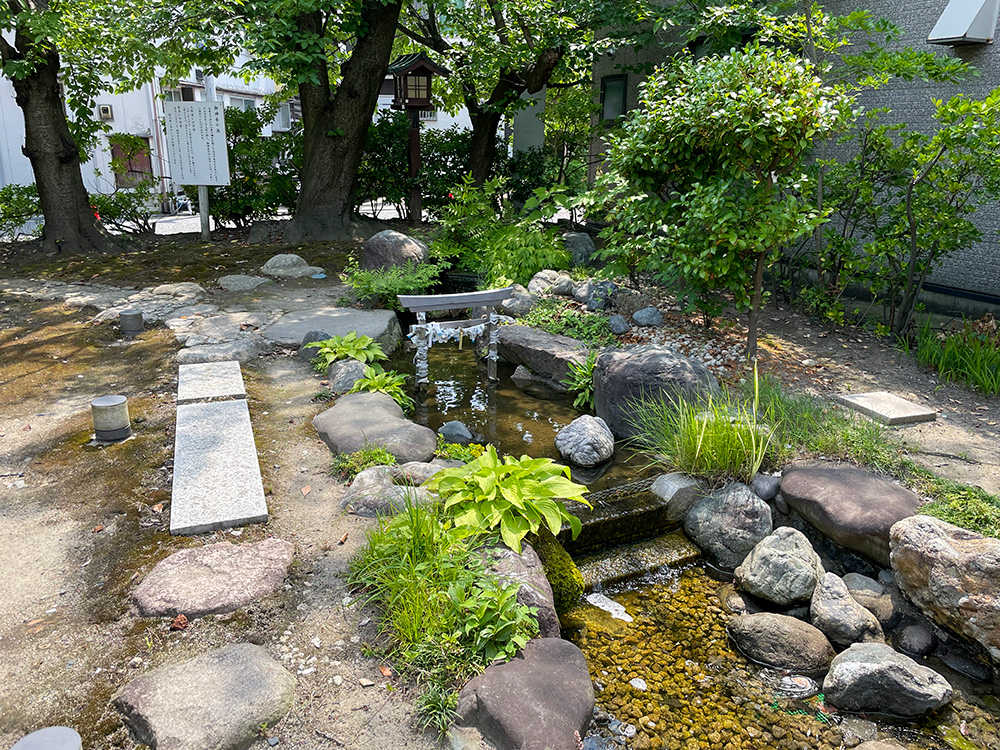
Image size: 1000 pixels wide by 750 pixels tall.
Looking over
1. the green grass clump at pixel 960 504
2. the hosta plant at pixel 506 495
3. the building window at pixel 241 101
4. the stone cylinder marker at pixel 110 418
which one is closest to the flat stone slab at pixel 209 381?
the stone cylinder marker at pixel 110 418

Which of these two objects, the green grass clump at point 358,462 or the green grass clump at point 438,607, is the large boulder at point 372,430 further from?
the green grass clump at point 438,607

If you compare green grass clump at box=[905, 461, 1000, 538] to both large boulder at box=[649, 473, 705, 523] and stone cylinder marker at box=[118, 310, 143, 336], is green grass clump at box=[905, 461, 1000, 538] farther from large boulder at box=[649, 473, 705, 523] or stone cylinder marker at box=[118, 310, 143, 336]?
stone cylinder marker at box=[118, 310, 143, 336]

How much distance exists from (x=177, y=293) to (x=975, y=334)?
9193mm

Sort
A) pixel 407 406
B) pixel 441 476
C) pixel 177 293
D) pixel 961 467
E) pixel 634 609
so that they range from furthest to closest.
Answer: pixel 177 293 < pixel 407 406 < pixel 961 467 < pixel 634 609 < pixel 441 476

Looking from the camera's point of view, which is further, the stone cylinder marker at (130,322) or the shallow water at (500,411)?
the stone cylinder marker at (130,322)

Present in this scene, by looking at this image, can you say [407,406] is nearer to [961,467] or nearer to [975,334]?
[961,467]

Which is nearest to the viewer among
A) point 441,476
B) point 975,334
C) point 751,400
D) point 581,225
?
point 441,476

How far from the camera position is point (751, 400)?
236 inches

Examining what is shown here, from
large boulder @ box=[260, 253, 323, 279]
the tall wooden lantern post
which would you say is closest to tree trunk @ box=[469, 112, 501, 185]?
the tall wooden lantern post

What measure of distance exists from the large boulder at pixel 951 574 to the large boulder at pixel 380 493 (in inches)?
112

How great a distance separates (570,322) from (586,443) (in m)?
2.79

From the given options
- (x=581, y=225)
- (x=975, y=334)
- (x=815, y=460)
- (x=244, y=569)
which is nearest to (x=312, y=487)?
(x=244, y=569)

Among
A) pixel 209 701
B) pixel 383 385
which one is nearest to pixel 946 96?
pixel 383 385

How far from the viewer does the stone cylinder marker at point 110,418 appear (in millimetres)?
5047
